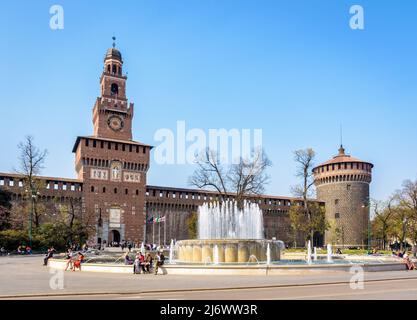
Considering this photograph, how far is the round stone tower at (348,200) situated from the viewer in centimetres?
6525

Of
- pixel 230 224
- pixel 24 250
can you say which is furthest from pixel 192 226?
pixel 230 224

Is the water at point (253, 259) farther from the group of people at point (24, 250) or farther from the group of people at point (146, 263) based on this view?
the group of people at point (24, 250)

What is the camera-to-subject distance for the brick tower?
55.5 m

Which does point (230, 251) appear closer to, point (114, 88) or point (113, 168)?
point (113, 168)

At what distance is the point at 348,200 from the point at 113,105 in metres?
34.4

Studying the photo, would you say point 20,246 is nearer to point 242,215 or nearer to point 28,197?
point 28,197

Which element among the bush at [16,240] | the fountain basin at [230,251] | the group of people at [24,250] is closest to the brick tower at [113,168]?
the bush at [16,240]

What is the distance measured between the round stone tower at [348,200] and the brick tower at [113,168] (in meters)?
26.5

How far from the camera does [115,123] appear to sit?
60.6 meters

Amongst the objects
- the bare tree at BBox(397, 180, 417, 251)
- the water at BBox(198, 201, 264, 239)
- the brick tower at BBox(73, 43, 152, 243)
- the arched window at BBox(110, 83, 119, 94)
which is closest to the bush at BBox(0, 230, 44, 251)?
the brick tower at BBox(73, 43, 152, 243)

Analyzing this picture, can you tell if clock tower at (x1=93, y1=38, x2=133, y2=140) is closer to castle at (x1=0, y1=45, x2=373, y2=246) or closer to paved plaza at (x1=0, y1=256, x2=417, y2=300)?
castle at (x1=0, y1=45, x2=373, y2=246)

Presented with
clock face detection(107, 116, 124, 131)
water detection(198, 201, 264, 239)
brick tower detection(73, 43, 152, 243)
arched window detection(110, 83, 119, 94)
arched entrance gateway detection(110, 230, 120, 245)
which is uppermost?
arched window detection(110, 83, 119, 94)

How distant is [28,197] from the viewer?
1875 inches
